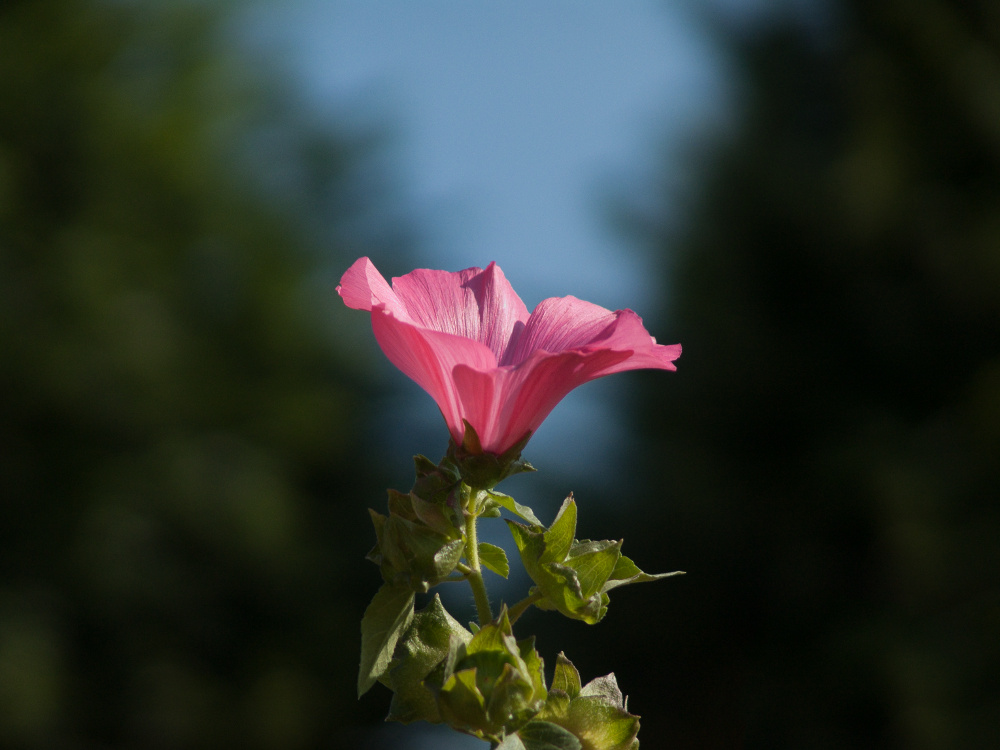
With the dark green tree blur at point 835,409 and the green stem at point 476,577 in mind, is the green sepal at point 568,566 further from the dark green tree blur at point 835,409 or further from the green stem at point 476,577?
the dark green tree blur at point 835,409

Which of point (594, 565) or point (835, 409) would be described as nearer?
point (594, 565)

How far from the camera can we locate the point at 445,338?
65 cm

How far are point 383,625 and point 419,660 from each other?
51 millimetres

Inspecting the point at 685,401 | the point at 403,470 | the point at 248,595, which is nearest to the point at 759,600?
the point at 685,401

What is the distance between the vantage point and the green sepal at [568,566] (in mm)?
657

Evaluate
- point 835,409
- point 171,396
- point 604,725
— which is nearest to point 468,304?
point 604,725

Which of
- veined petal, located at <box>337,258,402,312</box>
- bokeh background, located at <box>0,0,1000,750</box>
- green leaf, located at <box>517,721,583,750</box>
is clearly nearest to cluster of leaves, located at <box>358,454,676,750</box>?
green leaf, located at <box>517,721,583,750</box>

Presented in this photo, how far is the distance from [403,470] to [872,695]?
4664 mm

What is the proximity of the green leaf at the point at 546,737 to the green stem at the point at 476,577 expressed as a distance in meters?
0.08

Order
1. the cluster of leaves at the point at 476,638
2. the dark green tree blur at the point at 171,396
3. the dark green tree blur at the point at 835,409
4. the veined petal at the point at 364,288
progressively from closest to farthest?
the cluster of leaves at the point at 476,638 → the veined petal at the point at 364,288 → the dark green tree blur at the point at 835,409 → the dark green tree blur at the point at 171,396

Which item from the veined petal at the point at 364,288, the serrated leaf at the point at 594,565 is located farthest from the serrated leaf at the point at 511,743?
the veined petal at the point at 364,288

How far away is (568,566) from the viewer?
66cm

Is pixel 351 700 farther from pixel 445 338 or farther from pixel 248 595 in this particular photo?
pixel 445 338

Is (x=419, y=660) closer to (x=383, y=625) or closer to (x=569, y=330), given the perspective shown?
(x=383, y=625)
